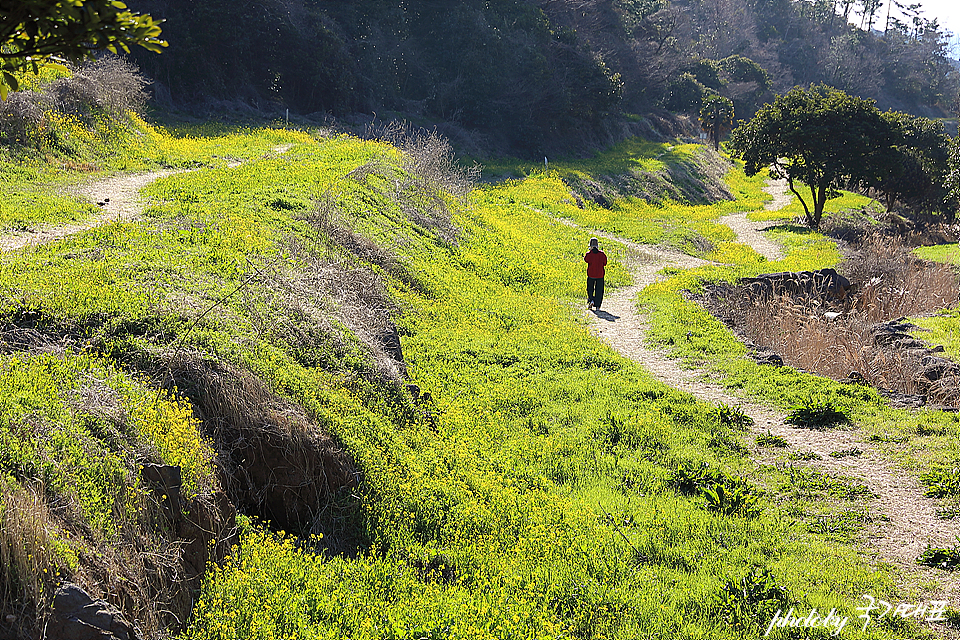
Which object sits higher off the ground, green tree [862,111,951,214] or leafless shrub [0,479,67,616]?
green tree [862,111,951,214]

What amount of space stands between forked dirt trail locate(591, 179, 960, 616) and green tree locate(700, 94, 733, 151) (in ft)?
134

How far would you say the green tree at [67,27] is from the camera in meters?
2.51

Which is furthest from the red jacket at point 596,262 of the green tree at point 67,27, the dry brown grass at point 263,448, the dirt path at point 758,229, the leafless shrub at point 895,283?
the green tree at point 67,27

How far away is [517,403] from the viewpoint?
9070mm

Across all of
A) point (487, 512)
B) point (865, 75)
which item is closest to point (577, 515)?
point (487, 512)

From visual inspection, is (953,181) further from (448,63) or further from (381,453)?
(381,453)

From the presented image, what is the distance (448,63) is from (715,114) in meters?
22.8

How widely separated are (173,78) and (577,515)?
85.3 feet

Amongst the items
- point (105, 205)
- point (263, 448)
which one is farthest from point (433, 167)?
point (263, 448)

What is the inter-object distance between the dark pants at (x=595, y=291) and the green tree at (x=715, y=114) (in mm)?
40259

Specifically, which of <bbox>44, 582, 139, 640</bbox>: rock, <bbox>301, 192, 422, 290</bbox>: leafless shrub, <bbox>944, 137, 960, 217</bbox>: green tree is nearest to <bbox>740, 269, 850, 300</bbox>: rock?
<bbox>301, 192, 422, 290</bbox>: leafless shrub

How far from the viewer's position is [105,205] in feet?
37.9

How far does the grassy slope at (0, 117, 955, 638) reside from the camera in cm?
498

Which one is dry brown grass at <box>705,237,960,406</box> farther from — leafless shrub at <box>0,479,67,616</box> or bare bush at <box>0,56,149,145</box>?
bare bush at <box>0,56,149,145</box>
